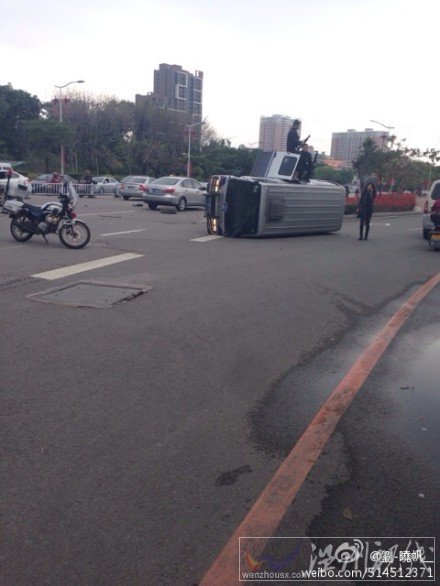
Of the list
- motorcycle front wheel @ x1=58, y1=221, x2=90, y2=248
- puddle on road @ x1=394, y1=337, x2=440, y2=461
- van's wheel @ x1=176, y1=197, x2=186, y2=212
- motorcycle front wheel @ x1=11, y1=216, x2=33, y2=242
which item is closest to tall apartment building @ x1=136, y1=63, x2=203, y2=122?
van's wheel @ x1=176, y1=197, x2=186, y2=212

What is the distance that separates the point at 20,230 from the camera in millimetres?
12648

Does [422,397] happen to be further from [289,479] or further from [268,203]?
[268,203]

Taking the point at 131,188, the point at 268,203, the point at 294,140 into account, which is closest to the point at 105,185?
the point at 131,188

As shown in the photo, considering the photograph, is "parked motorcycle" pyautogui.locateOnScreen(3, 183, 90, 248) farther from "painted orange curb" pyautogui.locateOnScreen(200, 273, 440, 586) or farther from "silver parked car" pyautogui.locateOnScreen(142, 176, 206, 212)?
"silver parked car" pyautogui.locateOnScreen(142, 176, 206, 212)

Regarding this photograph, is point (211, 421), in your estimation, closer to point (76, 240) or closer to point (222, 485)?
point (222, 485)

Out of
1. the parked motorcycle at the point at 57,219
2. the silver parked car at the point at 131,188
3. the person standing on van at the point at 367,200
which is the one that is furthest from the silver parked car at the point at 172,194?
the parked motorcycle at the point at 57,219

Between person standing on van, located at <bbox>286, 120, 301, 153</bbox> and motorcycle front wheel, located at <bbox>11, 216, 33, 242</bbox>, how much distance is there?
8995mm

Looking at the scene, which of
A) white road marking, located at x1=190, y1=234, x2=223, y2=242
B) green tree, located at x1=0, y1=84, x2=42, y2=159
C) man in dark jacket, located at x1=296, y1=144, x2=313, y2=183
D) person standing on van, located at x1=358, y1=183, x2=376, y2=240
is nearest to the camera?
white road marking, located at x1=190, y1=234, x2=223, y2=242

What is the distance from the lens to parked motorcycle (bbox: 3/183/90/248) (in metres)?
12.1

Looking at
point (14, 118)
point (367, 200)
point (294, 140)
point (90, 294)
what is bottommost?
point (90, 294)

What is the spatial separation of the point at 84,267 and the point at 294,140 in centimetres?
1066

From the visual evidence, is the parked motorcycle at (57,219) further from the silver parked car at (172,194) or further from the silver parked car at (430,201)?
the silver parked car at (172,194)

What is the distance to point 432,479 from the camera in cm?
355

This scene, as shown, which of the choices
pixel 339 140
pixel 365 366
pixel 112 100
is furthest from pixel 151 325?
pixel 339 140
